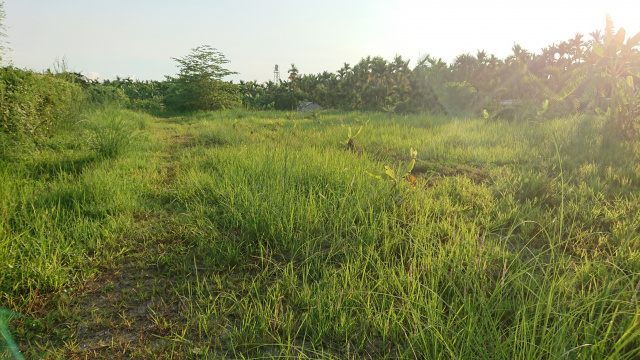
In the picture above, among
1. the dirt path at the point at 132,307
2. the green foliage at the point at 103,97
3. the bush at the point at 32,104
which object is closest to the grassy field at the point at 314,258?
the dirt path at the point at 132,307

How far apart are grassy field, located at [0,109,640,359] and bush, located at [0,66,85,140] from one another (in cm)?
66

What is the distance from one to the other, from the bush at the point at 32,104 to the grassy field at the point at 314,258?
0.66 meters

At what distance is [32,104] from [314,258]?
5.19 metres

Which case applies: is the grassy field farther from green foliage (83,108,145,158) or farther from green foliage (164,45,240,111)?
green foliage (164,45,240,111)

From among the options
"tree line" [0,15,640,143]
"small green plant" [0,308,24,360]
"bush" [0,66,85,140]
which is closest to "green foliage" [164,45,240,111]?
"tree line" [0,15,640,143]

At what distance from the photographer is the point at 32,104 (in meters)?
5.02

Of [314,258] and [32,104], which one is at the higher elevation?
[32,104]

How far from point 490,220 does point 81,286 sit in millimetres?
3052

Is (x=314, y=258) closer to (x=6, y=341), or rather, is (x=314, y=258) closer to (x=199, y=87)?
(x=6, y=341)

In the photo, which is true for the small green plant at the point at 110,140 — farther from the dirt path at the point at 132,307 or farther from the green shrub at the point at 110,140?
the dirt path at the point at 132,307

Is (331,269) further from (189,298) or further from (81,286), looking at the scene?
(81,286)

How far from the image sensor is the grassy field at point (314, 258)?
1621 mm

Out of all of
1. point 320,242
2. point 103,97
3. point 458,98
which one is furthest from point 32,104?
point 458,98

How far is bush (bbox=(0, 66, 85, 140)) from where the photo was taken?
4430 millimetres
